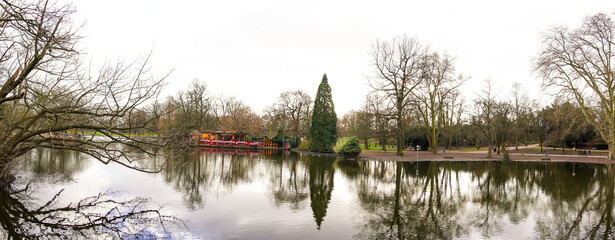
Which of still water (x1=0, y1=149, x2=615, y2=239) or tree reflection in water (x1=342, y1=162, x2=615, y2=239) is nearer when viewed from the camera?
still water (x1=0, y1=149, x2=615, y2=239)

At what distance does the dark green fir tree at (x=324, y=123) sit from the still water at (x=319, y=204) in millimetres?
20160

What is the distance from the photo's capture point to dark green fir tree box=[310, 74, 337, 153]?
37.7 m

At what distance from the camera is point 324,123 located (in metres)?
38.6

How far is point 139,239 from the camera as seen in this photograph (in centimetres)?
714

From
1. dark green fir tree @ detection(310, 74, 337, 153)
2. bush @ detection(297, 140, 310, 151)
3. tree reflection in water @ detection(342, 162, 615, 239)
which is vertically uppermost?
dark green fir tree @ detection(310, 74, 337, 153)

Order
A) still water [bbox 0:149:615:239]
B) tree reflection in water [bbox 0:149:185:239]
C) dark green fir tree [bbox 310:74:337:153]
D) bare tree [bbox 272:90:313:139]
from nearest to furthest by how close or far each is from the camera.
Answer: tree reflection in water [bbox 0:149:185:239] → still water [bbox 0:149:615:239] → dark green fir tree [bbox 310:74:337:153] → bare tree [bbox 272:90:313:139]

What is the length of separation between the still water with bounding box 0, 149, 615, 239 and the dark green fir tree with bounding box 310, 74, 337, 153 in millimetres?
20160

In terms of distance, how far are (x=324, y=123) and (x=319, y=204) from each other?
27.7 meters

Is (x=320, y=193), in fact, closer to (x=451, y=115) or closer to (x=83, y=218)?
(x=83, y=218)

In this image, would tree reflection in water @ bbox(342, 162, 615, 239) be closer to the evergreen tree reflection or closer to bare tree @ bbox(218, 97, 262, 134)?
the evergreen tree reflection

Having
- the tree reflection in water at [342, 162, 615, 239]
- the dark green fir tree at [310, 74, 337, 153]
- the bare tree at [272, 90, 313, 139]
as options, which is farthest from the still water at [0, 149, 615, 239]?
the bare tree at [272, 90, 313, 139]

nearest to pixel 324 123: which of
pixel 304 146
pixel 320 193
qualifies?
pixel 304 146

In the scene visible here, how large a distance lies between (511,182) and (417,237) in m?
12.0

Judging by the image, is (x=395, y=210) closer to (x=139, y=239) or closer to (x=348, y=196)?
(x=348, y=196)
